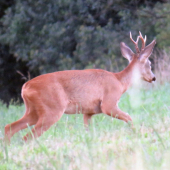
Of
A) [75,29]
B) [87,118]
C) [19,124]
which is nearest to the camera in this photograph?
[19,124]

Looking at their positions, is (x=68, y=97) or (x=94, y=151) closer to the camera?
(x=94, y=151)

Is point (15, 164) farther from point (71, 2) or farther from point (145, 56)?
point (71, 2)

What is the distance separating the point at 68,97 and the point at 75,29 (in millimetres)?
13185

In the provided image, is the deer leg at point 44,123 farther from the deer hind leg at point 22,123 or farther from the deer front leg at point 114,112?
the deer front leg at point 114,112

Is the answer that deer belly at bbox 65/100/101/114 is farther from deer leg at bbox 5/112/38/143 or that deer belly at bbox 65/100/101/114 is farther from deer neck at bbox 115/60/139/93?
deer neck at bbox 115/60/139/93

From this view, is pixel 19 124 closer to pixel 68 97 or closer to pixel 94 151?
pixel 68 97

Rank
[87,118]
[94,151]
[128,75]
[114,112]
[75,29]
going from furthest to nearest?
[75,29] < [128,75] < [87,118] < [114,112] < [94,151]

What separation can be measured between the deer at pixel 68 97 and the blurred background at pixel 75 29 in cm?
1104

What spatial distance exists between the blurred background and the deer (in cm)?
1104

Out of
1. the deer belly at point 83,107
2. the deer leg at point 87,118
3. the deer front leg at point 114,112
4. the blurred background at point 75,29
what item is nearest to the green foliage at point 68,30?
the blurred background at point 75,29

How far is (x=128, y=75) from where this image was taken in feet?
25.2

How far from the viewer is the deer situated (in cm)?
623

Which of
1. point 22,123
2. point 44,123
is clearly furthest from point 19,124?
point 44,123

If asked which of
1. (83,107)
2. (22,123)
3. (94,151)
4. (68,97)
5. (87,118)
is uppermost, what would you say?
(94,151)
